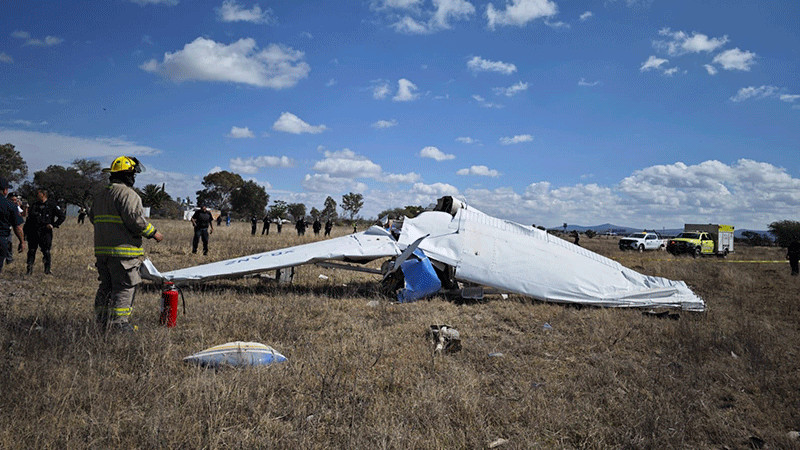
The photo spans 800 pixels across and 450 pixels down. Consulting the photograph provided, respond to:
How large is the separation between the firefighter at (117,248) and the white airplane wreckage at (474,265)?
275cm

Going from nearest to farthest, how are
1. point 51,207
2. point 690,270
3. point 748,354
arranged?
point 748,354
point 51,207
point 690,270

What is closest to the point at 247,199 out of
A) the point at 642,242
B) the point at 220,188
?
the point at 220,188

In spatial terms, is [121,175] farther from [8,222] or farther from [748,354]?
[748,354]

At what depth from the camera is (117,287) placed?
430cm

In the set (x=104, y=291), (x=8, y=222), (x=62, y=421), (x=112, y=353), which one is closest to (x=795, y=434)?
(x=62, y=421)

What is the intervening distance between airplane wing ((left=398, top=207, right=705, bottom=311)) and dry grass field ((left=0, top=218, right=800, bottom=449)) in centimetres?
107

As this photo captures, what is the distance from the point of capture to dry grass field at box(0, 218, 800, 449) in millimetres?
2793

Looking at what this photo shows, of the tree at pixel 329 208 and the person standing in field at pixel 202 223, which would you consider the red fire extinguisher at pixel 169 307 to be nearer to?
the person standing in field at pixel 202 223

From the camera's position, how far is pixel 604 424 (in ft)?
10.5

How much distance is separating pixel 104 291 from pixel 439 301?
15.7 ft

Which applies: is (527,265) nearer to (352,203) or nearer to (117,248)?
(117,248)

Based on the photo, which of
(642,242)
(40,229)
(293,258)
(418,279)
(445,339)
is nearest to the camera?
(445,339)

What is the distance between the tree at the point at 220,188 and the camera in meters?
75.0

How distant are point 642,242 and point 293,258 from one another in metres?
31.8
